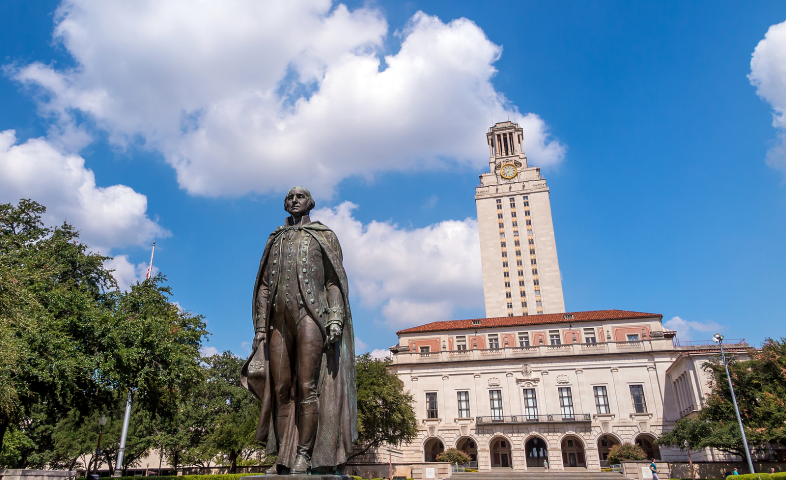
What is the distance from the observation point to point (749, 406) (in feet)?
109

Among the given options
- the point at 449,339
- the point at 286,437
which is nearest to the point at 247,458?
the point at 449,339

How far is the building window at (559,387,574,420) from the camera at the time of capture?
56.6 metres

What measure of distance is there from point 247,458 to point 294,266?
4913 centimetres

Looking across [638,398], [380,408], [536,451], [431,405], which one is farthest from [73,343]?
[638,398]

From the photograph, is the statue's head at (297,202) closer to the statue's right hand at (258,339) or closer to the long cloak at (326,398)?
the long cloak at (326,398)

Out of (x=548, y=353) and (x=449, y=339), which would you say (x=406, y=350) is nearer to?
(x=449, y=339)

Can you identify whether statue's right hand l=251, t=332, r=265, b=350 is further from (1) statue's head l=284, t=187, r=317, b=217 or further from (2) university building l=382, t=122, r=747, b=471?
(2) university building l=382, t=122, r=747, b=471

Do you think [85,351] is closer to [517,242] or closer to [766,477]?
[766,477]

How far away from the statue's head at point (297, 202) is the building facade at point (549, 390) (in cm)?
5485

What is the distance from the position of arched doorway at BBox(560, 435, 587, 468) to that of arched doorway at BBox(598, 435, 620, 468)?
6.26 ft

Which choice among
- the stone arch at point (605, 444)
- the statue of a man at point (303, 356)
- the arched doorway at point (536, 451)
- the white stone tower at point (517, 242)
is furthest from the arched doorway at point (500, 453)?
the statue of a man at point (303, 356)

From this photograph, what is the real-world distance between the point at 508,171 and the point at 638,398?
62.0 m

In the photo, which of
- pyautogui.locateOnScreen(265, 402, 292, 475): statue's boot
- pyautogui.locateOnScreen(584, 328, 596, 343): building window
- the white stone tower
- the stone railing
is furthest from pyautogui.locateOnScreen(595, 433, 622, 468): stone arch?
pyautogui.locateOnScreen(265, 402, 292, 475): statue's boot

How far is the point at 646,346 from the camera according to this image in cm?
5762
